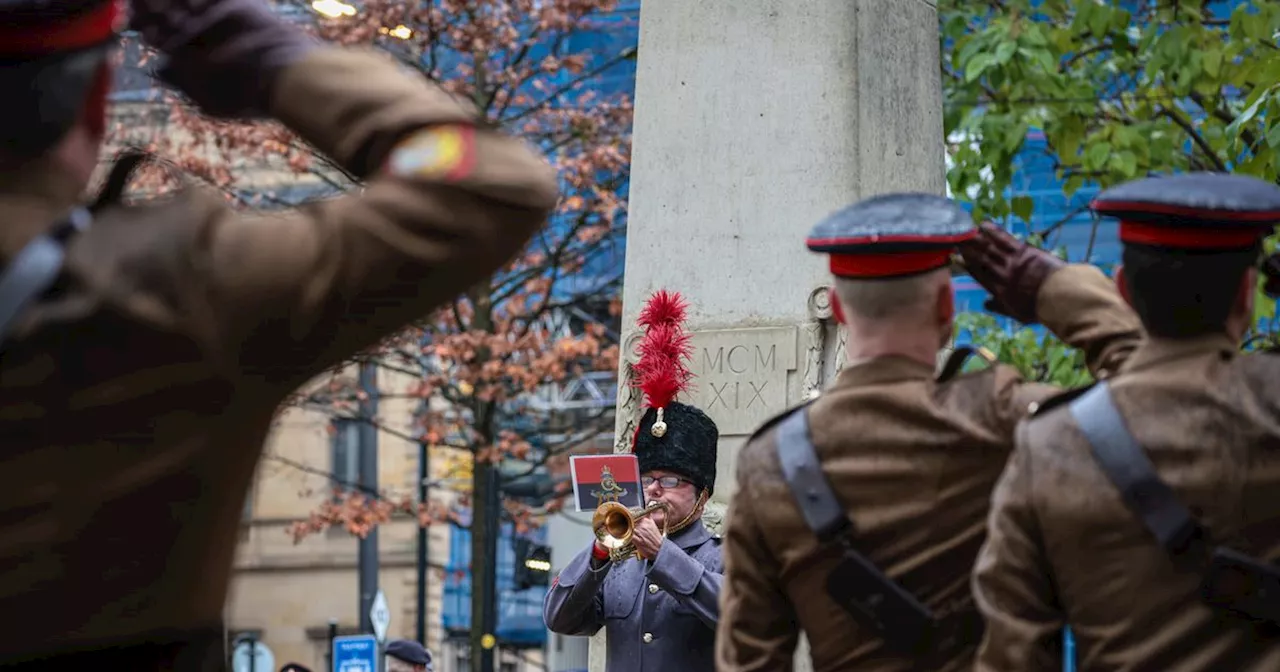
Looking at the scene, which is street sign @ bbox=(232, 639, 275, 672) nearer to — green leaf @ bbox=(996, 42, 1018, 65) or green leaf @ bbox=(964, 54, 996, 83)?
green leaf @ bbox=(964, 54, 996, 83)

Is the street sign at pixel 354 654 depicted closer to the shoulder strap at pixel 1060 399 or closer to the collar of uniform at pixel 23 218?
the shoulder strap at pixel 1060 399

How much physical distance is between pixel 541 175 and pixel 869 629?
1.86m

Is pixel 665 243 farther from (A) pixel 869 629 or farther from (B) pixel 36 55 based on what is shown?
(B) pixel 36 55

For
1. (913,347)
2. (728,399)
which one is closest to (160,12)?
(913,347)

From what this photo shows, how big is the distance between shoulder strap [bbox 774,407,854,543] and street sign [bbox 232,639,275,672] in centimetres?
1377

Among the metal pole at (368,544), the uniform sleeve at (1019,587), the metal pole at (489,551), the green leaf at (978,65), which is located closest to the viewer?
the uniform sleeve at (1019,587)

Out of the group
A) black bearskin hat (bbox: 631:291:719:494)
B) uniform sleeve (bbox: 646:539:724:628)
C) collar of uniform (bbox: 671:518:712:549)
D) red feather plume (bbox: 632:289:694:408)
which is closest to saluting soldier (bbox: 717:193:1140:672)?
uniform sleeve (bbox: 646:539:724:628)

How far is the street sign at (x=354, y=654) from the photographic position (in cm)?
1627

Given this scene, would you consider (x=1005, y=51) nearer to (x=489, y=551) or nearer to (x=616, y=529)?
(x=616, y=529)

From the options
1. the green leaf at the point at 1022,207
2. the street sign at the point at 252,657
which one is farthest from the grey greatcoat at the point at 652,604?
the street sign at the point at 252,657

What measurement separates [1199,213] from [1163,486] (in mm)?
489

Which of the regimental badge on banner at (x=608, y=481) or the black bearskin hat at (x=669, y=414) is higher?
the black bearskin hat at (x=669, y=414)

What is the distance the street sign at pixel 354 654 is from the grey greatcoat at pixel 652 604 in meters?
8.27

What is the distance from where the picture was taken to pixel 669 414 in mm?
8414
